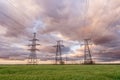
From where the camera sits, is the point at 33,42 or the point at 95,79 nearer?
the point at 95,79

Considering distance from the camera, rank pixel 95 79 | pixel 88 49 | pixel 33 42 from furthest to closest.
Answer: pixel 88 49 < pixel 33 42 < pixel 95 79

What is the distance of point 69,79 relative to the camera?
2573 centimetres

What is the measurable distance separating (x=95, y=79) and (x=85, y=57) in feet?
365

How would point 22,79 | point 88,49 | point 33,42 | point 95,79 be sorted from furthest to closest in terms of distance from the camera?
point 88,49 → point 33,42 → point 95,79 → point 22,79

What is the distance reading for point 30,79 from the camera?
25.0 m

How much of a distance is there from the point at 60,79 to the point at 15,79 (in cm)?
554

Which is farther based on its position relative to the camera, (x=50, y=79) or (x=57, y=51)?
(x=57, y=51)

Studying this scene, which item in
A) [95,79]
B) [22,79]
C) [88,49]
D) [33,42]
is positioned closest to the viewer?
[22,79]

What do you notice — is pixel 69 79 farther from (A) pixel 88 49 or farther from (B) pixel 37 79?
(A) pixel 88 49

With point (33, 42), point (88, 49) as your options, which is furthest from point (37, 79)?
point (88, 49)

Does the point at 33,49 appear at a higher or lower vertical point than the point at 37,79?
higher

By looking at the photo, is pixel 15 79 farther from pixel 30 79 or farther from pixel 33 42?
pixel 33 42

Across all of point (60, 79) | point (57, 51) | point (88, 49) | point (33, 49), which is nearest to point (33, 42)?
point (33, 49)

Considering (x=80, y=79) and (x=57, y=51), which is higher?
(x=57, y=51)
